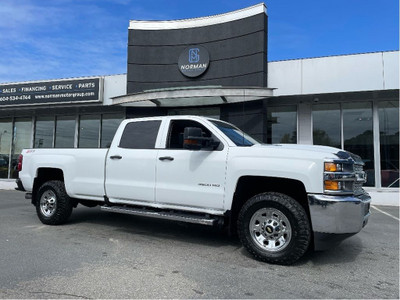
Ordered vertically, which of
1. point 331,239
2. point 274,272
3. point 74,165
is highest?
point 74,165

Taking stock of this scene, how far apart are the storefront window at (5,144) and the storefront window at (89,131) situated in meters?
4.83

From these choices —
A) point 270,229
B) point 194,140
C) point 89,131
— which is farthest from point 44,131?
point 270,229

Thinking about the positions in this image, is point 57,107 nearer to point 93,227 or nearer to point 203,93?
point 203,93

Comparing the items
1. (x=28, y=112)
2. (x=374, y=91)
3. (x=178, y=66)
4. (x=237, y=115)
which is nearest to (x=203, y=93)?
(x=237, y=115)

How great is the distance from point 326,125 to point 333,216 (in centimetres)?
977

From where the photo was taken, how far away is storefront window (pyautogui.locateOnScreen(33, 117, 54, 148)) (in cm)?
1798

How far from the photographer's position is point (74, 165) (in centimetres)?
643

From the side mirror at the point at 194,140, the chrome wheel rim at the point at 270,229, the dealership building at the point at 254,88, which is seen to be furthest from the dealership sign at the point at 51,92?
the chrome wheel rim at the point at 270,229

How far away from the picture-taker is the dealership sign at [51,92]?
1459 centimetres

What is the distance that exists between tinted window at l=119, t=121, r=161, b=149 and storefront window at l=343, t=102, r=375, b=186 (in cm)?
948

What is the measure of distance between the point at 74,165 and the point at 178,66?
27.1ft

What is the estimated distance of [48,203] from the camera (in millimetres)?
6824

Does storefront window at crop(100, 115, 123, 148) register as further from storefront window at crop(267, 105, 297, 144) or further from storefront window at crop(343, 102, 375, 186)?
storefront window at crop(343, 102, 375, 186)

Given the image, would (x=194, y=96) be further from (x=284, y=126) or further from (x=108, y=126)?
(x=108, y=126)
